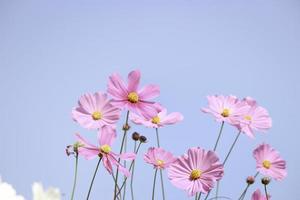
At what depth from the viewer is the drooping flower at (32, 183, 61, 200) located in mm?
207

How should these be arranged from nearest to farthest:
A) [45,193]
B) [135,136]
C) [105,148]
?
[45,193], [105,148], [135,136]

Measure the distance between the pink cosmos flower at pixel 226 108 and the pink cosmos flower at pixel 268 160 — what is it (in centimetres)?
16

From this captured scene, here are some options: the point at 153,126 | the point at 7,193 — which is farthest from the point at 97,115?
the point at 7,193

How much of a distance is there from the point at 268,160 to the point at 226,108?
19 centimetres

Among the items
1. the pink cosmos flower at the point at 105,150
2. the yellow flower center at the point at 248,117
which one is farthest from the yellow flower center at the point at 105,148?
the yellow flower center at the point at 248,117

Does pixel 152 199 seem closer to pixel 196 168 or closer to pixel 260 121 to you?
pixel 196 168

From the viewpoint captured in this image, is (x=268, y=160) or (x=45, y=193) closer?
(x=45, y=193)

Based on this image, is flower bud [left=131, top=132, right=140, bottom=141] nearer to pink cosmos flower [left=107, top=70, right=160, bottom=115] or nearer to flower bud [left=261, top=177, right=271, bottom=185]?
pink cosmos flower [left=107, top=70, right=160, bottom=115]

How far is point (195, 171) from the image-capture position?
60 cm

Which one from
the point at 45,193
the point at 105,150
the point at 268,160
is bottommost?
the point at 45,193

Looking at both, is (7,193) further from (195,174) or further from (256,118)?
(256,118)

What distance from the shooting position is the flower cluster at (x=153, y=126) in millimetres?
492

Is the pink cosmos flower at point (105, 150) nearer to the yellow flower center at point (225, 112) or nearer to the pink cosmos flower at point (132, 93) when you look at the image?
the pink cosmos flower at point (132, 93)

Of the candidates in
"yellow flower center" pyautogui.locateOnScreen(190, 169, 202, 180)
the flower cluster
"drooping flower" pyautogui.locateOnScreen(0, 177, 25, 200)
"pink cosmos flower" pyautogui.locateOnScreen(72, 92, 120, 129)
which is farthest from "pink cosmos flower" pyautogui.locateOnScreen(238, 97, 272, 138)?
"drooping flower" pyautogui.locateOnScreen(0, 177, 25, 200)
